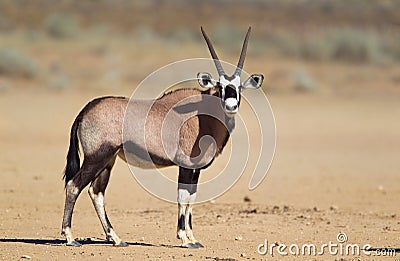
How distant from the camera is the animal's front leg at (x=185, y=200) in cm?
1066

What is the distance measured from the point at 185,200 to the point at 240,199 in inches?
183

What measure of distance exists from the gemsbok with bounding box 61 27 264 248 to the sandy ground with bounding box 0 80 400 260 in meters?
0.57

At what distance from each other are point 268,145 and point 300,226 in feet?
31.3

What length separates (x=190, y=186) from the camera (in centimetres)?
1071

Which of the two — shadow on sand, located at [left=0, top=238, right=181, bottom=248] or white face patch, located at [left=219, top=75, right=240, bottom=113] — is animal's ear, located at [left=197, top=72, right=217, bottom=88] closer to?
white face patch, located at [left=219, top=75, right=240, bottom=113]

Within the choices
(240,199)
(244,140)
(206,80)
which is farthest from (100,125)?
(244,140)

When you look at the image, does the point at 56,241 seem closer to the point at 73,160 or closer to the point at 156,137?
the point at 73,160

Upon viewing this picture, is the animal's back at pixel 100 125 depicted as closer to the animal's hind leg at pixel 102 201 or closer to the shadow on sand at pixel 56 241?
the animal's hind leg at pixel 102 201

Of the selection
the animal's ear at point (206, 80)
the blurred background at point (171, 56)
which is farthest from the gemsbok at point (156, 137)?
the blurred background at point (171, 56)

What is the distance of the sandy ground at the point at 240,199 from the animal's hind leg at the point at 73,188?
0.15m

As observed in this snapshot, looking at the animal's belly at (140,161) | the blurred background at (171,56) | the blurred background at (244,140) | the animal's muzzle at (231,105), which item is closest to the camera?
the animal's muzzle at (231,105)

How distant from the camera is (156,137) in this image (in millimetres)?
10641

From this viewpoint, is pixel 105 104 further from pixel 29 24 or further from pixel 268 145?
pixel 29 24

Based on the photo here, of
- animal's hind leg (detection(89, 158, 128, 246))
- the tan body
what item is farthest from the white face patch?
animal's hind leg (detection(89, 158, 128, 246))
